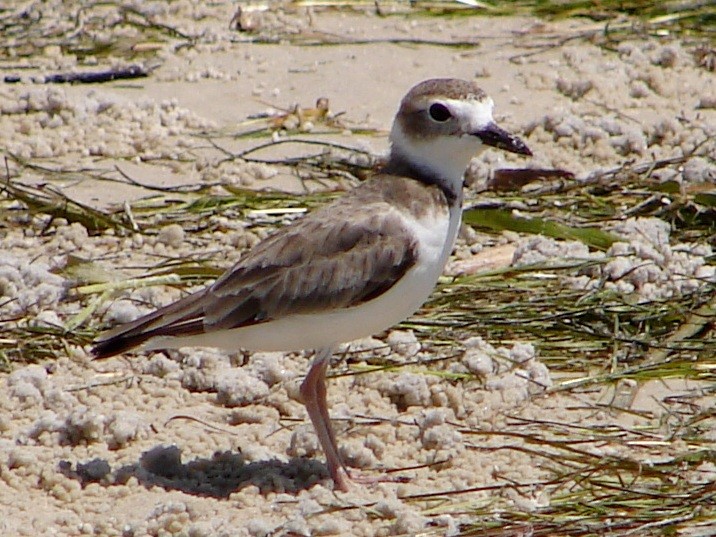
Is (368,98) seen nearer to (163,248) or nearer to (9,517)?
(163,248)

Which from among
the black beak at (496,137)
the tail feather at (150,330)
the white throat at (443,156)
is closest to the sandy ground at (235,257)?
the tail feather at (150,330)

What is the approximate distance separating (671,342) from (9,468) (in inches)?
110

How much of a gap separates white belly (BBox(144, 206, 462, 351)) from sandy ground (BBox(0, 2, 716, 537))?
0.42 m

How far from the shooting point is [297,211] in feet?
25.6

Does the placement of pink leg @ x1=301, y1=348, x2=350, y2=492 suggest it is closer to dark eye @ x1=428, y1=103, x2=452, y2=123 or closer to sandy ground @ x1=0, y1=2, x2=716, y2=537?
sandy ground @ x1=0, y1=2, x2=716, y2=537

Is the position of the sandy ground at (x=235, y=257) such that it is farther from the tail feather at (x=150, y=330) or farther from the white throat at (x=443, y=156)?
the white throat at (x=443, y=156)

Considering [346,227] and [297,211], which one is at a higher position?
[346,227]

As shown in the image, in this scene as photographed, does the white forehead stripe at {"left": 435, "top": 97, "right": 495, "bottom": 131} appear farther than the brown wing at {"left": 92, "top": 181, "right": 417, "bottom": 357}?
Yes

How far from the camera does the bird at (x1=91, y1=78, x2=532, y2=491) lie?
542 cm

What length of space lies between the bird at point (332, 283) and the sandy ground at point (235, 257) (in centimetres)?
34

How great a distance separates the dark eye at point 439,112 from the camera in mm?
5684

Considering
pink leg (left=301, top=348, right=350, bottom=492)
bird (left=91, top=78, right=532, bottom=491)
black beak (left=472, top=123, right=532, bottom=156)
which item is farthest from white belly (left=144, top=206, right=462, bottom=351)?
black beak (left=472, top=123, right=532, bottom=156)

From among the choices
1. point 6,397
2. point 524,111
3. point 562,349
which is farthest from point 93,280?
point 524,111

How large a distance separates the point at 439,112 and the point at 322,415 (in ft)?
4.02
